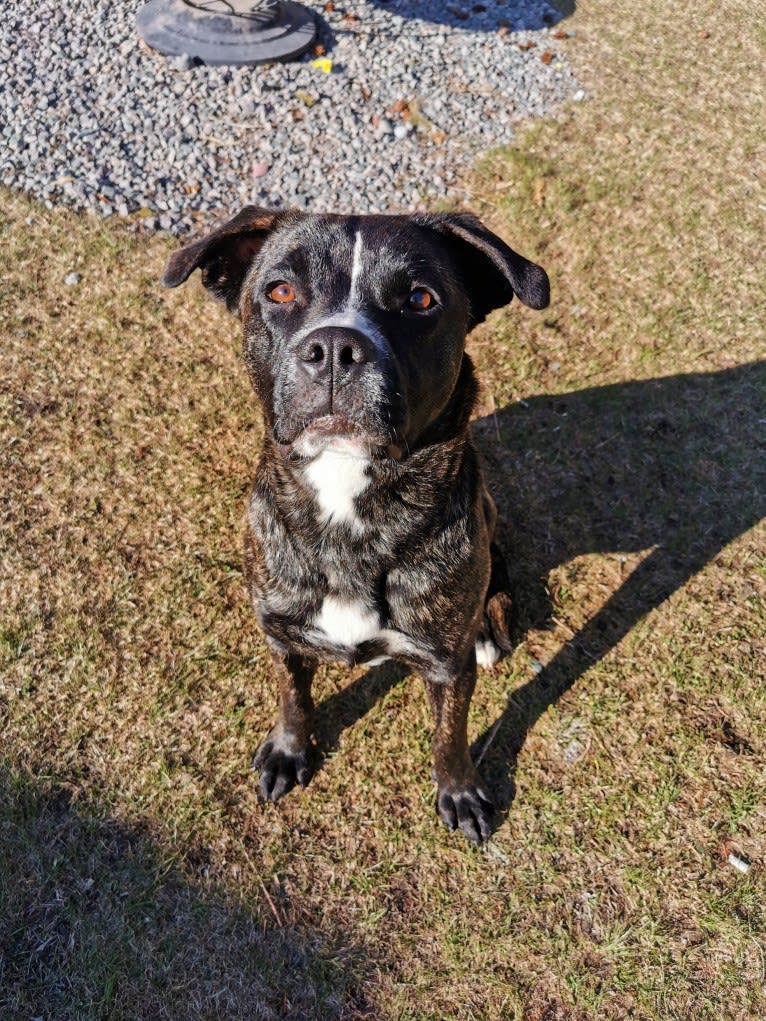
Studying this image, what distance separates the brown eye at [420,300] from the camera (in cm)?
262

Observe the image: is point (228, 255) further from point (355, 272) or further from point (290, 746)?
point (290, 746)

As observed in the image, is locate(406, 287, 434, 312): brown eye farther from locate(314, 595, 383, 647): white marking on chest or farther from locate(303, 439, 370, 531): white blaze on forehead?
locate(314, 595, 383, 647): white marking on chest

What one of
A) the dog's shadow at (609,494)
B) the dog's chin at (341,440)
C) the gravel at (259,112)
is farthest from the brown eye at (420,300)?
the gravel at (259,112)

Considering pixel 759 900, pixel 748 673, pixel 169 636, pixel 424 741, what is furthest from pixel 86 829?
pixel 748 673

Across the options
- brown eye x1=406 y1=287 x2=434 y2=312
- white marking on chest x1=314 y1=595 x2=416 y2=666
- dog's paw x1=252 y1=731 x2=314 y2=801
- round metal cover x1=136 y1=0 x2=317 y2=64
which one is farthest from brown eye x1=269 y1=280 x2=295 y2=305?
round metal cover x1=136 y1=0 x2=317 y2=64

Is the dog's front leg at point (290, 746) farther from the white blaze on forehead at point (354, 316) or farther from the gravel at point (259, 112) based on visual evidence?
the gravel at point (259, 112)

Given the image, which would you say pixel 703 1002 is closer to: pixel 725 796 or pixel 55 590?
pixel 725 796

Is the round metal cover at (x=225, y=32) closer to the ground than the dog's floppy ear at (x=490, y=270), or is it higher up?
closer to the ground

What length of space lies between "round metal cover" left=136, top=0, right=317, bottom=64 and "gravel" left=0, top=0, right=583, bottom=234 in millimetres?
107

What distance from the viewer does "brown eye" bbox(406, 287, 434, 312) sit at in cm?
262

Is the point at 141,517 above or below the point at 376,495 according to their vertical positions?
below

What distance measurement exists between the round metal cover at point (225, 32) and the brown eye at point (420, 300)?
5153 millimetres

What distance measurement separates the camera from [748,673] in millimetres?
4145

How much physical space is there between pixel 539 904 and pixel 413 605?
1.62m
